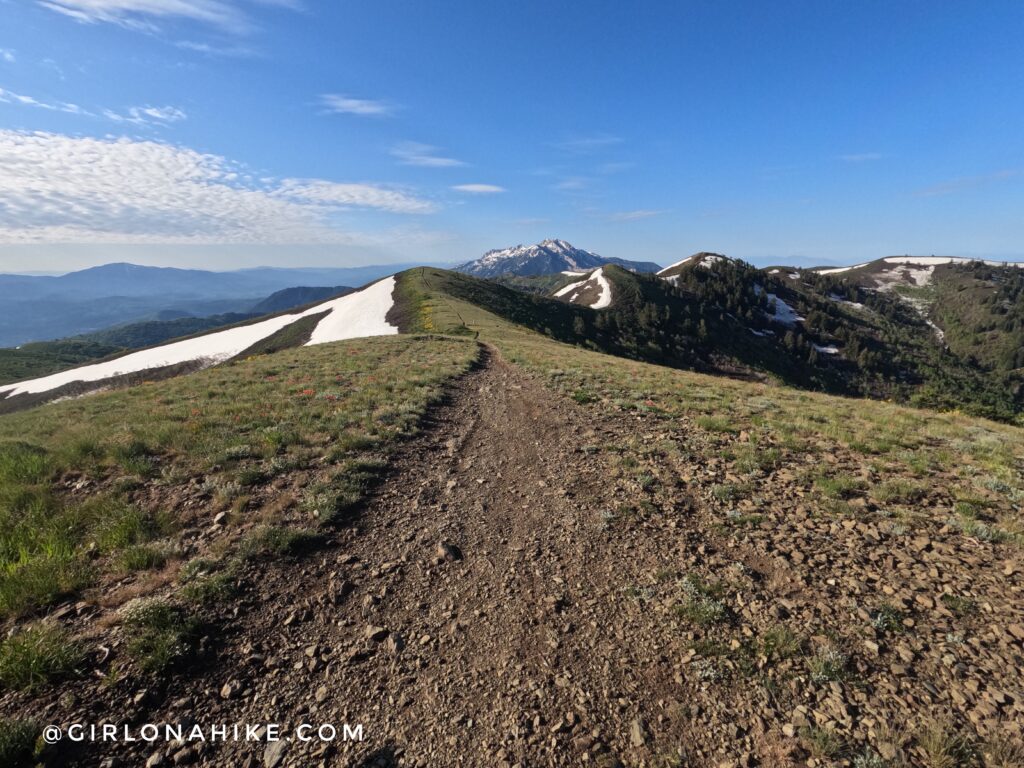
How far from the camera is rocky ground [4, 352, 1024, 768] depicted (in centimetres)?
487

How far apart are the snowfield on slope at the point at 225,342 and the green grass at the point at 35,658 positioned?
164ft

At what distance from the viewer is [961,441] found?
533 inches

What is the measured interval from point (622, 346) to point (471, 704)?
296 ft

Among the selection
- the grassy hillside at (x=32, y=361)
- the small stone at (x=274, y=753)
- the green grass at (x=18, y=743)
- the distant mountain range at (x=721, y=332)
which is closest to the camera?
the green grass at (x=18, y=743)

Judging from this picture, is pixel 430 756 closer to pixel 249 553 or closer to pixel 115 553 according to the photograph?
pixel 249 553

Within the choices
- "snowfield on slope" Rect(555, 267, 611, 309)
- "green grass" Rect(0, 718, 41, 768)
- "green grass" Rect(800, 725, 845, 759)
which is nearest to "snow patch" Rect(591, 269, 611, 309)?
"snowfield on slope" Rect(555, 267, 611, 309)

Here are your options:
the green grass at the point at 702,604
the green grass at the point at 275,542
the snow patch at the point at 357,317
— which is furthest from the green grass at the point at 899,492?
the snow patch at the point at 357,317

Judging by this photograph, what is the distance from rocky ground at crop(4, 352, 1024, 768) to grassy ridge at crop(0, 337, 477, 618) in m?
2.32

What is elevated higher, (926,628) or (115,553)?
(115,553)

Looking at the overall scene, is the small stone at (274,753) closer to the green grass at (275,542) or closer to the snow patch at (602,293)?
the green grass at (275,542)

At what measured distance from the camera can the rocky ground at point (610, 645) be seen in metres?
4.87

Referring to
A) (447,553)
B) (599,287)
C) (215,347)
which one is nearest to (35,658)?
Answer: (447,553)

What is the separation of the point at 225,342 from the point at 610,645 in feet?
268

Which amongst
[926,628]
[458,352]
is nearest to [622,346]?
[458,352]
